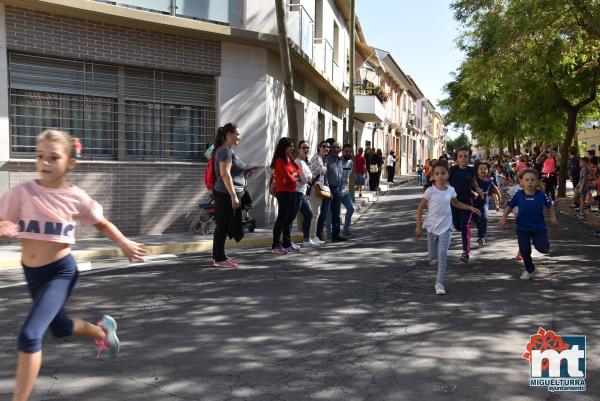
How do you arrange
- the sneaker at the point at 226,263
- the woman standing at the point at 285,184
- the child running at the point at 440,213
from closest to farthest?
the child running at the point at 440,213, the sneaker at the point at 226,263, the woman standing at the point at 285,184

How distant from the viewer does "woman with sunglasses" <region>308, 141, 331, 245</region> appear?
34.1ft

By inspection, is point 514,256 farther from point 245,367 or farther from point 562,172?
point 562,172

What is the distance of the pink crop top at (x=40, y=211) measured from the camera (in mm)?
3445

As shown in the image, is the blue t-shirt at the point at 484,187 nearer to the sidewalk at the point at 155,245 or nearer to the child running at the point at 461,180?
the child running at the point at 461,180

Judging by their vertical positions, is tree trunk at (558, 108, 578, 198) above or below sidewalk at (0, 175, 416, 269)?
above

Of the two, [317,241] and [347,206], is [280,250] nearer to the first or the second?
[317,241]

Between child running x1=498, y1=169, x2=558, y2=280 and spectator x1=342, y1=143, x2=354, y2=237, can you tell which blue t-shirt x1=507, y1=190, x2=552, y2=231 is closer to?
child running x1=498, y1=169, x2=558, y2=280

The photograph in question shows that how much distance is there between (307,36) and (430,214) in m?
10.3

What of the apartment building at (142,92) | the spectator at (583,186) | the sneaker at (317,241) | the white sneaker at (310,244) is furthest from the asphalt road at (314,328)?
the spectator at (583,186)

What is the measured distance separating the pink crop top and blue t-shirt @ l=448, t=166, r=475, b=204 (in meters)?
6.60

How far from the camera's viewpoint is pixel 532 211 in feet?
24.8

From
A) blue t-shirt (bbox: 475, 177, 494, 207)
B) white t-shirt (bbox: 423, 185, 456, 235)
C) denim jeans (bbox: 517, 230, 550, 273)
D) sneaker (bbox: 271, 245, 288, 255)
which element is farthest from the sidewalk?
denim jeans (bbox: 517, 230, 550, 273)

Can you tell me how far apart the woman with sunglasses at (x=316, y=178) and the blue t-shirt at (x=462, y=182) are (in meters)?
2.32

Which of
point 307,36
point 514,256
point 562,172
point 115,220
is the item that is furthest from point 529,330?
point 562,172
